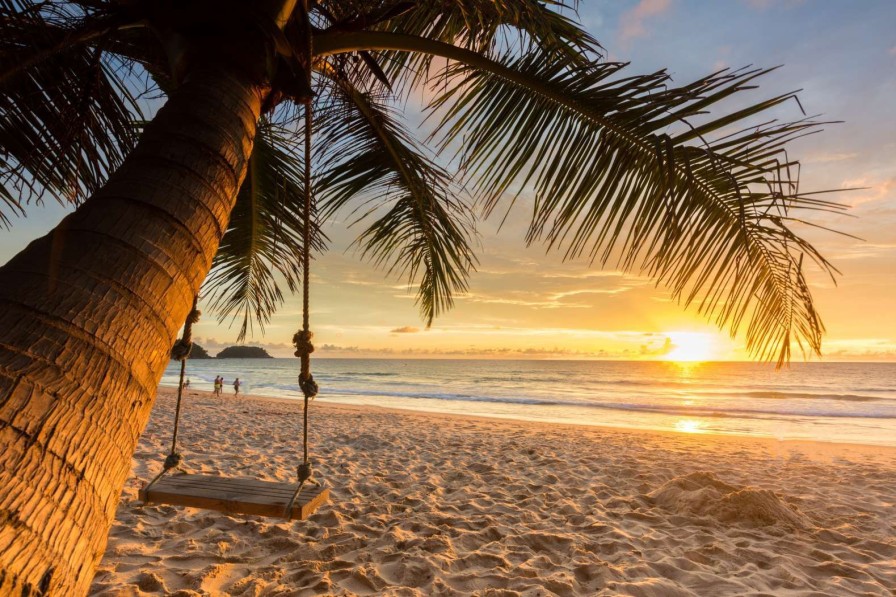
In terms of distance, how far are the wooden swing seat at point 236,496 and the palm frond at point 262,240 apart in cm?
191

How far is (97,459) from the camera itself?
962 millimetres

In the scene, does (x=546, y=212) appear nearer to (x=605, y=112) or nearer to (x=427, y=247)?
(x=605, y=112)

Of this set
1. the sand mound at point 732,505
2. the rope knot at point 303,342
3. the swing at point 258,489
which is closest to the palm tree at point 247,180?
the swing at point 258,489

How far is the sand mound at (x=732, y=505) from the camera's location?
3.96 meters

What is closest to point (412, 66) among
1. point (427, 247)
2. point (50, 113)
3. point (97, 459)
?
point (427, 247)

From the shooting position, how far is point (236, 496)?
246 centimetres

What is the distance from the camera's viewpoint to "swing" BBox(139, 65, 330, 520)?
2.30 m

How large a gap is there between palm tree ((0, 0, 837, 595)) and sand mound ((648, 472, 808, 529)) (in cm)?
231

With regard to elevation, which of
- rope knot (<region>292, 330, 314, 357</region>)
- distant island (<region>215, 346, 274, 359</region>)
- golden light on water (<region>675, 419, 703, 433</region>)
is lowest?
golden light on water (<region>675, 419, 703, 433</region>)

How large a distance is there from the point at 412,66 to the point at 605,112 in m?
1.90

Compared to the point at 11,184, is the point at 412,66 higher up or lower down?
higher up

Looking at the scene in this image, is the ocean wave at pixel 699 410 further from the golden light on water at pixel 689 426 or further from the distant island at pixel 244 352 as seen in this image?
the distant island at pixel 244 352

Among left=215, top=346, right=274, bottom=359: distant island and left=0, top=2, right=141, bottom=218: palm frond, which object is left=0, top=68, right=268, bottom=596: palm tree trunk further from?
left=215, top=346, right=274, bottom=359: distant island

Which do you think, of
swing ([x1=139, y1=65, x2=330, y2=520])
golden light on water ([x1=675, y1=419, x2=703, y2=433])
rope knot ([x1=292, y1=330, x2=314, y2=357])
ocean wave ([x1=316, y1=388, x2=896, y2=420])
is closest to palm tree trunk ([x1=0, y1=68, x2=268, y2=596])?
swing ([x1=139, y1=65, x2=330, y2=520])
